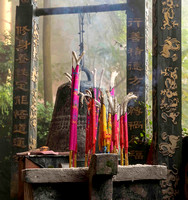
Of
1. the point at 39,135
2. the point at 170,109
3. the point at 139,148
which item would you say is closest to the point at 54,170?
the point at 170,109

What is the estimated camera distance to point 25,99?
7578mm

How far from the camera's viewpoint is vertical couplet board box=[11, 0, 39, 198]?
7.52 m

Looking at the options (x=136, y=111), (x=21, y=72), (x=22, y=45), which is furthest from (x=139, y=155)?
(x=22, y=45)

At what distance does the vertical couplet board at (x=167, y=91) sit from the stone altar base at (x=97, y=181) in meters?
1.76

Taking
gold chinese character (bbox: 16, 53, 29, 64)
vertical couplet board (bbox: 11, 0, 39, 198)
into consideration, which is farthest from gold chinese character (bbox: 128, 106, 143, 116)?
gold chinese character (bbox: 16, 53, 29, 64)

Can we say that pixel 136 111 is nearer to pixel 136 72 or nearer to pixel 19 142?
pixel 136 72

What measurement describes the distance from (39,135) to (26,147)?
5.40 meters

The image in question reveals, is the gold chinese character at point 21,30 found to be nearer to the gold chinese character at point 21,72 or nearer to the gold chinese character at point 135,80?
the gold chinese character at point 21,72

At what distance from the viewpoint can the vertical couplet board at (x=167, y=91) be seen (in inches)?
179

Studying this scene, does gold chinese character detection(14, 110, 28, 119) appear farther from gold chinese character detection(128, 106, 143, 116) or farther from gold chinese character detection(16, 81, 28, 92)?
gold chinese character detection(128, 106, 143, 116)

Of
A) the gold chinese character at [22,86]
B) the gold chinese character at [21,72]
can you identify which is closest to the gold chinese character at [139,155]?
the gold chinese character at [22,86]

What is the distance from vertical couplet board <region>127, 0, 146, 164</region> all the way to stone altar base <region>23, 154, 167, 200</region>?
3893mm

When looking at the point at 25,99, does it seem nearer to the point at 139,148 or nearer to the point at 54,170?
the point at 139,148

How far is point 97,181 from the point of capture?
8.16ft
